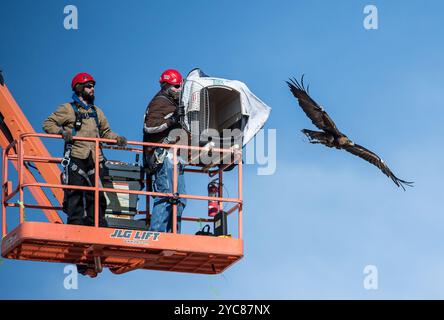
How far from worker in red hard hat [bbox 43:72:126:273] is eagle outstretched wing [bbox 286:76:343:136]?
13.2 metres

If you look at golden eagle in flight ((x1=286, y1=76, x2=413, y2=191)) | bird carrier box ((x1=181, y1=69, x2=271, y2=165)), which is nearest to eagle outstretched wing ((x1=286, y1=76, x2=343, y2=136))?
golden eagle in flight ((x1=286, y1=76, x2=413, y2=191))

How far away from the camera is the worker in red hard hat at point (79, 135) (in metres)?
23.4

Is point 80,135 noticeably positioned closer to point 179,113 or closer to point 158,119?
point 158,119

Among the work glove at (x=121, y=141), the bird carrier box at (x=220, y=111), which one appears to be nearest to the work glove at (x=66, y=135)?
the work glove at (x=121, y=141)

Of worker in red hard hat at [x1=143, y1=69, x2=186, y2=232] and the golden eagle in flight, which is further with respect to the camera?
the golden eagle in flight

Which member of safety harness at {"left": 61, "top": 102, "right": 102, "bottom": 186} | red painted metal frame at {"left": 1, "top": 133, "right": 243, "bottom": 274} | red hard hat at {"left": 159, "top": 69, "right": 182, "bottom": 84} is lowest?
red painted metal frame at {"left": 1, "top": 133, "right": 243, "bottom": 274}

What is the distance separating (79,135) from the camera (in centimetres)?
2359

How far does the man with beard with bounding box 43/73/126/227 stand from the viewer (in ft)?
76.8

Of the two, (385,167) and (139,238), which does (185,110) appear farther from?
(385,167)

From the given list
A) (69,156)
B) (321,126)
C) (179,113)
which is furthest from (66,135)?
(321,126)

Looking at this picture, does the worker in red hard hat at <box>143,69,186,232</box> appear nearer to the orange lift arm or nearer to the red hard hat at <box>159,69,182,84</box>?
the red hard hat at <box>159,69,182,84</box>

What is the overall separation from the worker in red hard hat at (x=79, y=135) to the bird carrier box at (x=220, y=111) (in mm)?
1674

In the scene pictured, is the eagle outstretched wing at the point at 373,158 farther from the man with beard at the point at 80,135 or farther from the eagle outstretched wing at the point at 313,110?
the man with beard at the point at 80,135

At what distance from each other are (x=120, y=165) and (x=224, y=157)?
2.20 meters
